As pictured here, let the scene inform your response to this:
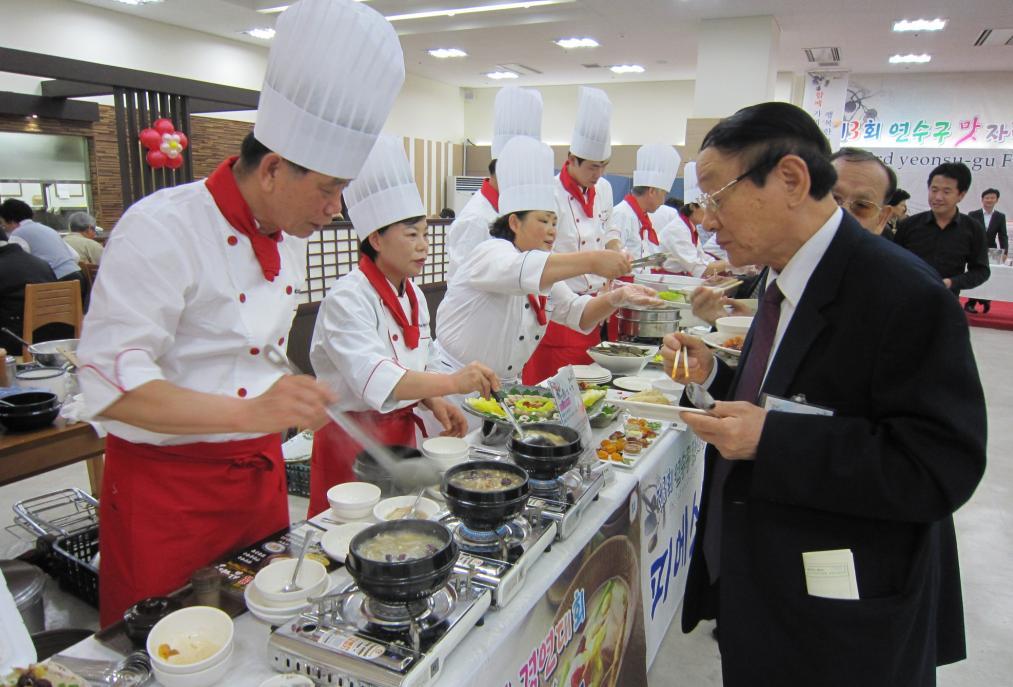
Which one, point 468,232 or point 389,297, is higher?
point 468,232

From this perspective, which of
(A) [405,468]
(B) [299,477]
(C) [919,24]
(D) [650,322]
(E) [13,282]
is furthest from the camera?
(C) [919,24]

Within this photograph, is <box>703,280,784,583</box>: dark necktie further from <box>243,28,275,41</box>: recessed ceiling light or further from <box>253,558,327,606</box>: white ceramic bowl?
<box>243,28,275,41</box>: recessed ceiling light

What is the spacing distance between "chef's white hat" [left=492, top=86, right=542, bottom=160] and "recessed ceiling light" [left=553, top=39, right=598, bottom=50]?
5205 millimetres

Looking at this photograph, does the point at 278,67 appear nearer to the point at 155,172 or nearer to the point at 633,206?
the point at 155,172

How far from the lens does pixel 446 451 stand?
69.4 inches

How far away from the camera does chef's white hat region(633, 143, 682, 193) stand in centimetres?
623

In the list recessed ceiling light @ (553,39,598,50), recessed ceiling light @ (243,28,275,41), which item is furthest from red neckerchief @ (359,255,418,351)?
recessed ceiling light @ (243,28,275,41)

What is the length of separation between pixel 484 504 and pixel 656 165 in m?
5.59

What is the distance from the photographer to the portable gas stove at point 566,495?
146cm

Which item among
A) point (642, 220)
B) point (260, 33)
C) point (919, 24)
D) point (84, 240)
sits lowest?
point (84, 240)

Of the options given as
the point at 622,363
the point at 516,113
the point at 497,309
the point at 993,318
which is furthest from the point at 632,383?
the point at 993,318

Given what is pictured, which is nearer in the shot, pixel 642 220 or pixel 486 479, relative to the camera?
pixel 486 479

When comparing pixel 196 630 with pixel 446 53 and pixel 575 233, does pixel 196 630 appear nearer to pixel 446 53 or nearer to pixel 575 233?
pixel 575 233

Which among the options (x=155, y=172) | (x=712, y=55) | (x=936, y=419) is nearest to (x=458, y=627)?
(x=936, y=419)
